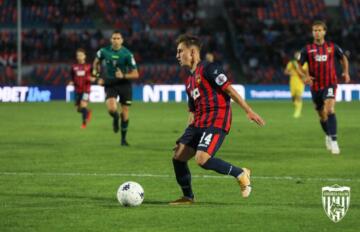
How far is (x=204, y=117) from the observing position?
1047cm

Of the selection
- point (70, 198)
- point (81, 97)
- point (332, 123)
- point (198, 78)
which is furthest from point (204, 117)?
point (81, 97)

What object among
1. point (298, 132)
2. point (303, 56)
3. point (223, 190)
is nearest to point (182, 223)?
point (223, 190)

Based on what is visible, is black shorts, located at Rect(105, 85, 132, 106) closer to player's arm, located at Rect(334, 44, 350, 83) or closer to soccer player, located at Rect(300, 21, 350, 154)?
soccer player, located at Rect(300, 21, 350, 154)

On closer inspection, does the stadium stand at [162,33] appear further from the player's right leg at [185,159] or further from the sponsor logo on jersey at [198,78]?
the sponsor logo on jersey at [198,78]

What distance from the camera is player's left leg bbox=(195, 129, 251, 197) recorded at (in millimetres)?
10234

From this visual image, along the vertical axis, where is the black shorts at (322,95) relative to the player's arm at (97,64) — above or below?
below

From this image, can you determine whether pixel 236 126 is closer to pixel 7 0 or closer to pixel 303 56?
pixel 303 56

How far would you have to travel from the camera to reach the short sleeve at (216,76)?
10180 millimetres

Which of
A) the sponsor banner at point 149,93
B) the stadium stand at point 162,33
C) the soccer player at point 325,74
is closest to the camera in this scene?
the soccer player at point 325,74

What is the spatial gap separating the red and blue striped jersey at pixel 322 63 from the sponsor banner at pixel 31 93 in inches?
976

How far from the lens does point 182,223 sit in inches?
355

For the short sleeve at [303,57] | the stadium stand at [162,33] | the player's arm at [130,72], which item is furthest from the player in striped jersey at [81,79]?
the stadium stand at [162,33]

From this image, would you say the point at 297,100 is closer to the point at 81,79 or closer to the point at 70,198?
the point at 81,79

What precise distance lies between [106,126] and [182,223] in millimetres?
16564
